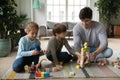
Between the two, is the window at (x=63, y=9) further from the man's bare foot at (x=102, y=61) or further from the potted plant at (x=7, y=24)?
the man's bare foot at (x=102, y=61)

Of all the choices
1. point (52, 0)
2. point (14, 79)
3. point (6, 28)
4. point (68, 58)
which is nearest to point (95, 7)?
point (52, 0)

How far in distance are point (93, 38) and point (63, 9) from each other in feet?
18.8

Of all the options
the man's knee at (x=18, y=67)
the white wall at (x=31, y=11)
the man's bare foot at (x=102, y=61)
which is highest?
the white wall at (x=31, y=11)

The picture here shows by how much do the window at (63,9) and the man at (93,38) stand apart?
220 inches

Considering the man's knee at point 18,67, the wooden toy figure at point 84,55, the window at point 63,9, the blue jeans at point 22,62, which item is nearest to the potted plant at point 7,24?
the blue jeans at point 22,62

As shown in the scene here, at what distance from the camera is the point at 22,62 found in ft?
10.6

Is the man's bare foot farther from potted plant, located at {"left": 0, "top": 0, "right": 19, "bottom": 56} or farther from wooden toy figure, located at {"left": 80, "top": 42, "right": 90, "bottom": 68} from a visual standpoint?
potted plant, located at {"left": 0, "top": 0, "right": 19, "bottom": 56}

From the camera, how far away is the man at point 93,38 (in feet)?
12.0

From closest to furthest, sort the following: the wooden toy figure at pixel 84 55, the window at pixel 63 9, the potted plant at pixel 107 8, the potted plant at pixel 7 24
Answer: the wooden toy figure at pixel 84 55 < the potted plant at pixel 7 24 < the potted plant at pixel 107 8 < the window at pixel 63 9

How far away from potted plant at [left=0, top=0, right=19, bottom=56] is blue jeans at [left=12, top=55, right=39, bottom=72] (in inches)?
49.1

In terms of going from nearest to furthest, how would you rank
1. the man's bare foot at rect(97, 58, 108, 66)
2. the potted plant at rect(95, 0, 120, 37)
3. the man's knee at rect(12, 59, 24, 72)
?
the man's knee at rect(12, 59, 24, 72) < the man's bare foot at rect(97, 58, 108, 66) < the potted plant at rect(95, 0, 120, 37)

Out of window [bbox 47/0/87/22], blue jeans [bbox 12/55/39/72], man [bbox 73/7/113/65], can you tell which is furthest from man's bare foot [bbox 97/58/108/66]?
window [bbox 47/0/87/22]

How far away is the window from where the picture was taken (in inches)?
365

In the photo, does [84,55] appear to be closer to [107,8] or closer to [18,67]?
[18,67]
